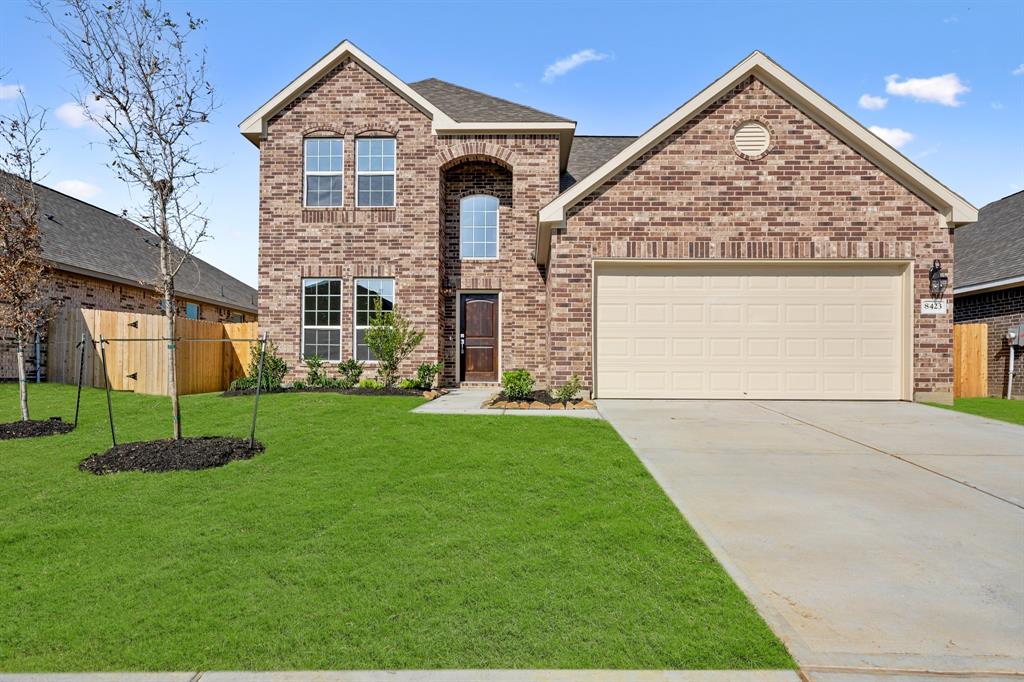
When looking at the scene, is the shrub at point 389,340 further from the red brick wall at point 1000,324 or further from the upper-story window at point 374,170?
the red brick wall at point 1000,324

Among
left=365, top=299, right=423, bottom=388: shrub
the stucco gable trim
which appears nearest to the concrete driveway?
the stucco gable trim

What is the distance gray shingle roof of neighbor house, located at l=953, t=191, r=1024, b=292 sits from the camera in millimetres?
15234

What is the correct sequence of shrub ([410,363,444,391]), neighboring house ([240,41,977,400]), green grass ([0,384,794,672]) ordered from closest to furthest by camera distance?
green grass ([0,384,794,672]), neighboring house ([240,41,977,400]), shrub ([410,363,444,391])

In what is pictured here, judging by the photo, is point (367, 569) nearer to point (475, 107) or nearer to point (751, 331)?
point (751, 331)

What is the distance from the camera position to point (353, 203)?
14.7 m

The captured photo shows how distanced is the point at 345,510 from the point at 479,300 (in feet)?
35.9

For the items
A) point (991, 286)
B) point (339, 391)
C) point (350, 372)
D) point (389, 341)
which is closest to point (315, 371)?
point (350, 372)

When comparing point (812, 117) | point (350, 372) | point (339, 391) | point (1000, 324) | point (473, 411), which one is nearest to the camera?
point (473, 411)

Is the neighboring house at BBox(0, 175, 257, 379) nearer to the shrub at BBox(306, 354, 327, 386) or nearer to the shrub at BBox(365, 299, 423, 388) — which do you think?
the shrub at BBox(306, 354, 327, 386)

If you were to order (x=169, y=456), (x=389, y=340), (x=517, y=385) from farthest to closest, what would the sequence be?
(x=389, y=340) → (x=517, y=385) → (x=169, y=456)

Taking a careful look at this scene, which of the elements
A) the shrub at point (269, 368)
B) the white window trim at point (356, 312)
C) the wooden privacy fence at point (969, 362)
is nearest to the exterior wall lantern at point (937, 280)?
the wooden privacy fence at point (969, 362)

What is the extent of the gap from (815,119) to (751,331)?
14.4ft

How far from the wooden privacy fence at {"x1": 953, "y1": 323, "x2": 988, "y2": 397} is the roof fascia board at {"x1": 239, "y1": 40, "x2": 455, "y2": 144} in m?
14.5

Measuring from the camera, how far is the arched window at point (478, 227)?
1536 cm
